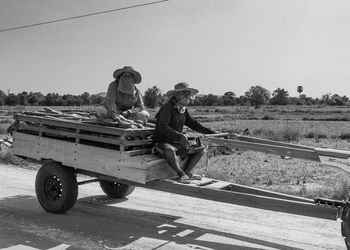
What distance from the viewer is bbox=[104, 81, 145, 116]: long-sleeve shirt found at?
7.54 m

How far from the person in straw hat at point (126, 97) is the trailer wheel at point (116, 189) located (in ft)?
4.29

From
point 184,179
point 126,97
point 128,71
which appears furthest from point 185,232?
point 128,71

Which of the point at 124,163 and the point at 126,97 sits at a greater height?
the point at 126,97

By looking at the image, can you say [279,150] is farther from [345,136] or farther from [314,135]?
[345,136]

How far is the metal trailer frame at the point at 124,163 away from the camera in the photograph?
5.00 m

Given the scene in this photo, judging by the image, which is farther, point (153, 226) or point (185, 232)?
point (153, 226)

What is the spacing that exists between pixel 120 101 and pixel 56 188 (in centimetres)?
186

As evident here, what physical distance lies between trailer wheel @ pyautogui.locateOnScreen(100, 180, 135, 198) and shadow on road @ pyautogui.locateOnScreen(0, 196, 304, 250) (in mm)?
564

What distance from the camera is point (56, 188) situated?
7016 mm

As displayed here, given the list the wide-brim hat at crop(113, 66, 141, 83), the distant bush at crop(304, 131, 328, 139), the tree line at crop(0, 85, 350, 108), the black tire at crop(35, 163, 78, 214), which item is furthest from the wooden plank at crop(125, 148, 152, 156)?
the tree line at crop(0, 85, 350, 108)

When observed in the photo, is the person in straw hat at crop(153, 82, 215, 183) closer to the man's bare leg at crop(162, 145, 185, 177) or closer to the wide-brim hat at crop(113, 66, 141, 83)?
the man's bare leg at crop(162, 145, 185, 177)

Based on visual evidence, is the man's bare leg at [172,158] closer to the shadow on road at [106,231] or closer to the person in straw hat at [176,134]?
the person in straw hat at [176,134]

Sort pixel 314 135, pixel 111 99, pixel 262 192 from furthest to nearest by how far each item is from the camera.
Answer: pixel 314 135, pixel 111 99, pixel 262 192

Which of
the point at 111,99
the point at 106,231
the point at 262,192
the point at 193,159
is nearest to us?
the point at 262,192
